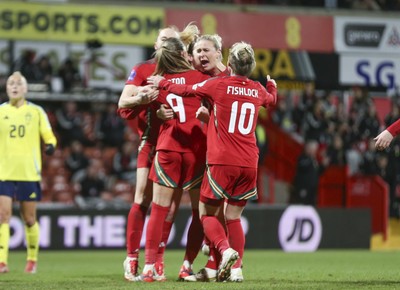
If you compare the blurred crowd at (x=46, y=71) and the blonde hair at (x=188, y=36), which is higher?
the blurred crowd at (x=46, y=71)

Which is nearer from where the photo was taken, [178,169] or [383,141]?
[383,141]

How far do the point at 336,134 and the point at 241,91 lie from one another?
12768 millimetres

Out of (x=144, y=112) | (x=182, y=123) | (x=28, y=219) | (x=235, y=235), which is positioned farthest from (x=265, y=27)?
(x=235, y=235)

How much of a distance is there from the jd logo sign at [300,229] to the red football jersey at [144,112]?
830cm

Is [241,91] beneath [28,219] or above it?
above

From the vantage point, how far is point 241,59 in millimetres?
8391

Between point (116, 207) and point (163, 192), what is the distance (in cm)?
797

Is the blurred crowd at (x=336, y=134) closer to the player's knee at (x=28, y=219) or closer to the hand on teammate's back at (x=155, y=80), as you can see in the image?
the player's knee at (x=28, y=219)

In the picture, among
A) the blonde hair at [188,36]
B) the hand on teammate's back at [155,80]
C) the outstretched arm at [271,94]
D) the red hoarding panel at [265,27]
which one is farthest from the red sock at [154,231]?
the red hoarding panel at [265,27]

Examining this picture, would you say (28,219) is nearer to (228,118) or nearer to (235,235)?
(235,235)

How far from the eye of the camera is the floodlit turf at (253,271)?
27.2 feet

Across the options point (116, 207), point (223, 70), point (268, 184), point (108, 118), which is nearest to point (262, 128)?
point (268, 184)

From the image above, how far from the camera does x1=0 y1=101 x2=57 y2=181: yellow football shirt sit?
35.4 ft

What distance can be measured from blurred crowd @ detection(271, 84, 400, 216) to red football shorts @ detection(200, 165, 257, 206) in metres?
10.8
